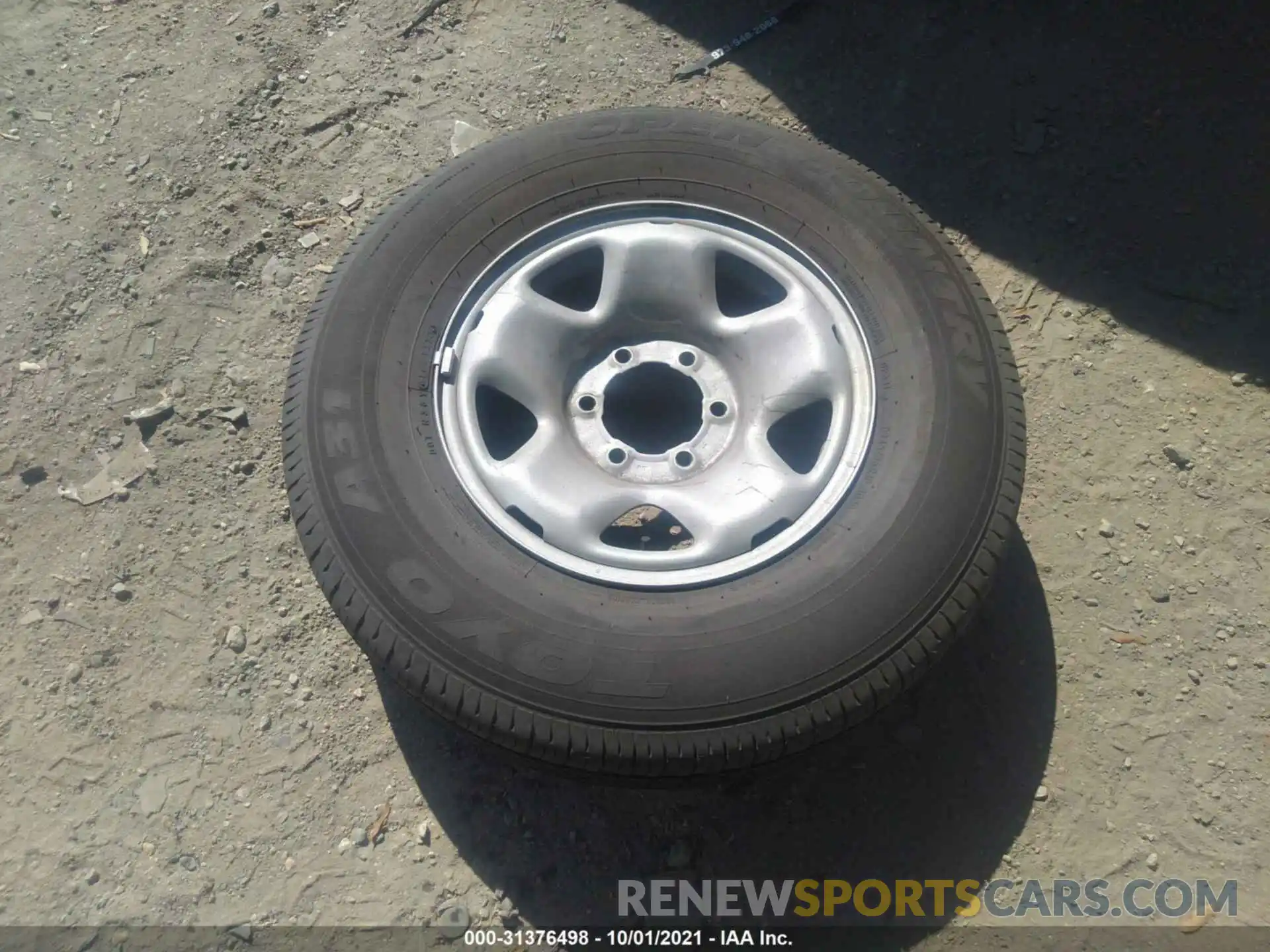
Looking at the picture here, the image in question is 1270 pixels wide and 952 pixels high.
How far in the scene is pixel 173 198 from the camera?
3.52 m

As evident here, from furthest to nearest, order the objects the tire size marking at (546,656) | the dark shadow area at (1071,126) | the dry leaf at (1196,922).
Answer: the dark shadow area at (1071,126), the dry leaf at (1196,922), the tire size marking at (546,656)

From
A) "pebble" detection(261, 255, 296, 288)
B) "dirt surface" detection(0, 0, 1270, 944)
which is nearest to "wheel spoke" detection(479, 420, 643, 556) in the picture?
"dirt surface" detection(0, 0, 1270, 944)

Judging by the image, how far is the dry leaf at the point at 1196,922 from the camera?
99.0 inches

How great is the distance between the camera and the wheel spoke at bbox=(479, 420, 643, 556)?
238 cm

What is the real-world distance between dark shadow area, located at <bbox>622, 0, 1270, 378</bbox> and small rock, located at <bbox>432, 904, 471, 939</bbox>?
100 inches

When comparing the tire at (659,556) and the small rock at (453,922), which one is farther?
the small rock at (453,922)

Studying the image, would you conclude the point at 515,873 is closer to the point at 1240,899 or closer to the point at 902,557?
the point at 902,557

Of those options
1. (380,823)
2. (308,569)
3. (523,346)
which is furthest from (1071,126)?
(380,823)

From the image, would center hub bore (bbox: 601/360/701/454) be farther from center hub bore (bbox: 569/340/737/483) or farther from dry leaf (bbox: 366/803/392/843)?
dry leaf (bbox: 366/803/392/843)

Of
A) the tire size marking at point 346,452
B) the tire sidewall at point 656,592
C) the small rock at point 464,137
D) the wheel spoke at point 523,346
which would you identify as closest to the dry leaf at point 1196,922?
the tire sidewall at point 656,592

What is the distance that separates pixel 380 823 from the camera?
2.65 m

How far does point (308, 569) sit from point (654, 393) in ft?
3.90

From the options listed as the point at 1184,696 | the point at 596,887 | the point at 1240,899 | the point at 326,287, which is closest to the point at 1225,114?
the point at 1184,696

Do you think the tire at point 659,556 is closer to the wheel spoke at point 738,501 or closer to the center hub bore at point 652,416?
the wheel spoke at point 738,501
